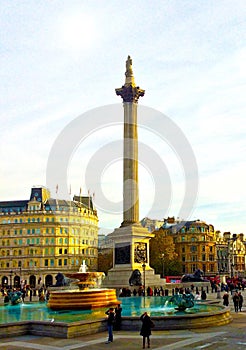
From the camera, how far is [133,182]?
55.3 metres

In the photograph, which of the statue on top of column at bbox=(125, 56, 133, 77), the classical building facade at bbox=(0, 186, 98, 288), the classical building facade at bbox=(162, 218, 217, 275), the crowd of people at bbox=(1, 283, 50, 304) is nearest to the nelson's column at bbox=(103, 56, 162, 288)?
the statue on top of column at bbox=(125, 56, 133, 77)

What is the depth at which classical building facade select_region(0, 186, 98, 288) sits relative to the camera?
109 m

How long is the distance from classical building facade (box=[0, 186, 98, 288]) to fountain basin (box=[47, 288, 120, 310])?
264 feet

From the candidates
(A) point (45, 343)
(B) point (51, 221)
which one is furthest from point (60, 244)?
(A) point (45, 343)

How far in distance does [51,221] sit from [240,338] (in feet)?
311

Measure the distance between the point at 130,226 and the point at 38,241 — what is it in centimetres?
6186

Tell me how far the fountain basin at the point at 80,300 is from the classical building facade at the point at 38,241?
80521 millimetres

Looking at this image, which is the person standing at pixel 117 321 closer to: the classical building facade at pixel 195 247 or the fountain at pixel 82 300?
the fountain at pixel 82 300

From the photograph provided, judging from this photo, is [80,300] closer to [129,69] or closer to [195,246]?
[129,69]

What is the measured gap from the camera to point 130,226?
52.9 meters

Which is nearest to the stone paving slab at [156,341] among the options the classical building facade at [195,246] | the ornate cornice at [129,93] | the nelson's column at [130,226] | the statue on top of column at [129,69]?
the nelson's column at [130,226]

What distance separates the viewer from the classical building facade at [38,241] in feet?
356

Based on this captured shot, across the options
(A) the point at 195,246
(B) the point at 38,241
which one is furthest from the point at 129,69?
(A) the point at 195,246

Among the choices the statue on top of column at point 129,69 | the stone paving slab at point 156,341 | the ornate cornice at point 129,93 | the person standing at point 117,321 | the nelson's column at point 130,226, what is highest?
the statue on top of column at point 129,69
